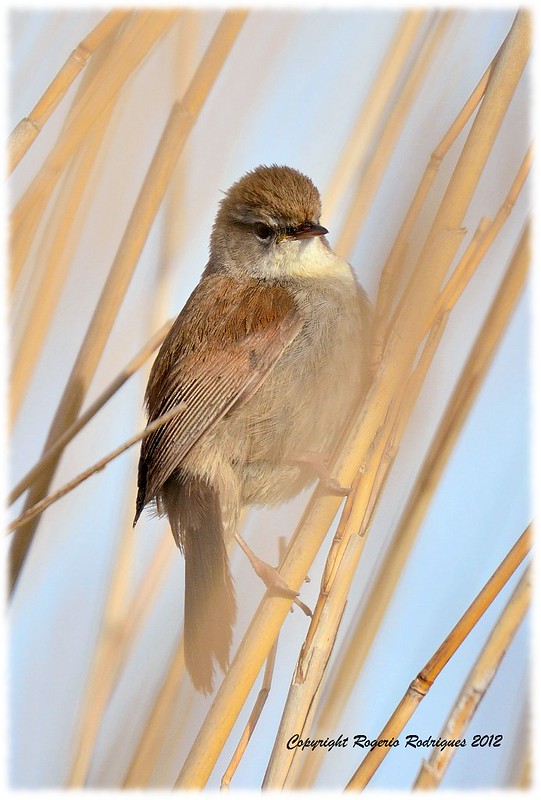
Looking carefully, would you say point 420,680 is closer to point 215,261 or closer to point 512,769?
point 512,769

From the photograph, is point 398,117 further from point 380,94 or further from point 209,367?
point 209,367

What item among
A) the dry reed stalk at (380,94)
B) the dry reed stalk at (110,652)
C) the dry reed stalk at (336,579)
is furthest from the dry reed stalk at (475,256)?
the dry reed stalk at (110,652)

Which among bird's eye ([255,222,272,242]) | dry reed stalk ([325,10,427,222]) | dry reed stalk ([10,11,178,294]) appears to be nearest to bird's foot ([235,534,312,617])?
dry reed stalk ([10,11,178,294])

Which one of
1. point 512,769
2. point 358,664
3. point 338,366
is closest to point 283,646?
point 358,664

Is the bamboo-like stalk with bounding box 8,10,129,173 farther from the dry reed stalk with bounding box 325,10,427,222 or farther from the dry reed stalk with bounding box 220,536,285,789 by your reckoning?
the dry reed stalk with bounding box 220,536,285,789

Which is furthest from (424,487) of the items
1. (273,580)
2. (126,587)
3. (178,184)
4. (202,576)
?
(178,184)

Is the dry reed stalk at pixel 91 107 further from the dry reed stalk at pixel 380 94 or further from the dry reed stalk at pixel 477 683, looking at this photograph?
the dry reed stalk at pixel 477 683
